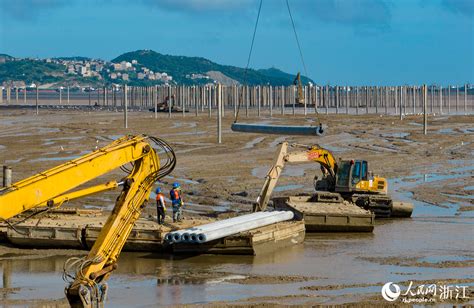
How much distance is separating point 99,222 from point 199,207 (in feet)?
28.1

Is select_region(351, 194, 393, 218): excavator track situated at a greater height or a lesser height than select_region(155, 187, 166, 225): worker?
lesser

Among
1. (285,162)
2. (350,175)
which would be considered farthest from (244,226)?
(350,175)

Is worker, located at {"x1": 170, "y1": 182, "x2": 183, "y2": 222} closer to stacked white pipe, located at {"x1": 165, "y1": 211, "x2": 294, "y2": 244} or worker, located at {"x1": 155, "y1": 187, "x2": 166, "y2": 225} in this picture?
worker, located at {"x1": 155, "y1": 187, "x2": 166, "y2": 225}

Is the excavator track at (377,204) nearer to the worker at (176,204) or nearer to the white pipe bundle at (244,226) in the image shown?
the white pipe bundle at (244,226)

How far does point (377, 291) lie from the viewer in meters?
22.1

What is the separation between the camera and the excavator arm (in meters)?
31.4

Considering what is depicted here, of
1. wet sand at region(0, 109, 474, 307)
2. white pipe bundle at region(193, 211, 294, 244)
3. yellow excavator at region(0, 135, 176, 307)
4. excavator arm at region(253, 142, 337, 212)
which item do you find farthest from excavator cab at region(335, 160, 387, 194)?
yellow excavator at region(0, 135, 176, 307)

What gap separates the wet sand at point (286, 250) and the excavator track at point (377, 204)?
367 millimetres

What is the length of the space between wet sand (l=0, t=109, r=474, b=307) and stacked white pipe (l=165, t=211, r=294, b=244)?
0.63 m

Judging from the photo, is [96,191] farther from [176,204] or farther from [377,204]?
[377,204]

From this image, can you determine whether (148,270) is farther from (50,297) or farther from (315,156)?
(315,156)

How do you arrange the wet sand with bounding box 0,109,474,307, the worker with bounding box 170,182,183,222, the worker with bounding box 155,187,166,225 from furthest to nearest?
1. the worker with bounding box 170,182,183,222
2. the worker with bounding box 155,187,166,225
3. the wet sand with bounding box 0,109,474,307

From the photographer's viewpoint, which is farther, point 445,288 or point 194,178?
point 194,178

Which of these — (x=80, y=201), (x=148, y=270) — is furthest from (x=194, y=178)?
(x=148, y=270)
